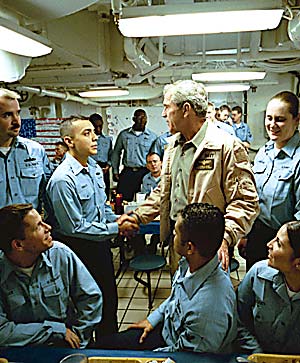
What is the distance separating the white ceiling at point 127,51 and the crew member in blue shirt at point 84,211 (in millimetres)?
778

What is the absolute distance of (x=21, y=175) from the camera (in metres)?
2.51

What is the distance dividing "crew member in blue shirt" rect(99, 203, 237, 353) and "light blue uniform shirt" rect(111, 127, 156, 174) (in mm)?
4154

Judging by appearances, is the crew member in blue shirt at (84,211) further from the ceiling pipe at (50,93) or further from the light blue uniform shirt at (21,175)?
the ceiling pipe at (50,93)

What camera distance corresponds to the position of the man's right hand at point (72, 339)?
1621 mm

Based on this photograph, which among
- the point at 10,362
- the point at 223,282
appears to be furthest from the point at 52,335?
the point at 223,282

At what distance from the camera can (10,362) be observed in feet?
4.52

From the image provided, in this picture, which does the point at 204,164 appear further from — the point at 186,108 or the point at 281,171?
the point at 281,171

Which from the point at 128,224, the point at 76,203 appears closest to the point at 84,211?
the point at 76,203

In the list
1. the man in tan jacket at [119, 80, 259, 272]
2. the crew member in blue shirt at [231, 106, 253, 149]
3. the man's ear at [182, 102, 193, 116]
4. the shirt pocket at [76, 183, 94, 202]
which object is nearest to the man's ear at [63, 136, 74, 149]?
the shirt pocket at [76, 183, 94, 202]

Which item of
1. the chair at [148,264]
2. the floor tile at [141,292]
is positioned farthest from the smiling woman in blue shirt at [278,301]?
the floor tile at [141,292]

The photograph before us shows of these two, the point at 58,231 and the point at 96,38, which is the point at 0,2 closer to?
the point at 58,231

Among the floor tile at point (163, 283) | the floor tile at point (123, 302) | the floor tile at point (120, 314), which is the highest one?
the floor tile at point (163, 283)

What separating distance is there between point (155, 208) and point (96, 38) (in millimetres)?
2078

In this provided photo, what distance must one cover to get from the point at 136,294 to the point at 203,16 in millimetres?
2860
